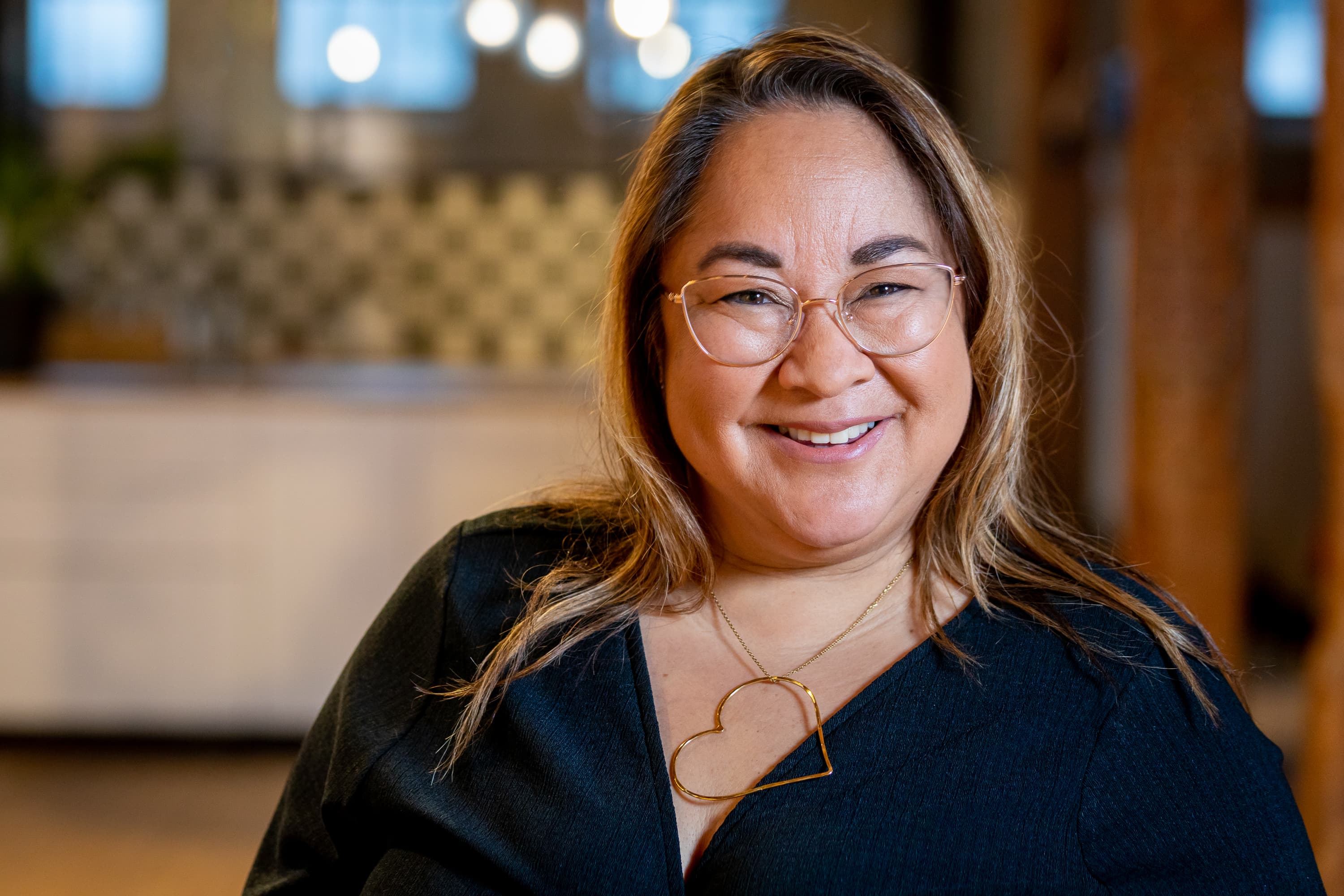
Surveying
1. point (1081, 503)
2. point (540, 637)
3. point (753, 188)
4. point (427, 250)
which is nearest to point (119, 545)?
point (427, 250)

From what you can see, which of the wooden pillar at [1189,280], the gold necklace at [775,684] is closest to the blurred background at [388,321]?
the wooden pillar at [1189,280]

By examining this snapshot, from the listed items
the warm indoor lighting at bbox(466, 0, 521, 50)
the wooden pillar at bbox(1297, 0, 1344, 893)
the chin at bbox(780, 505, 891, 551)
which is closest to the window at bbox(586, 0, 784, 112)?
the warm indoor lighting at bbox(466, 0, 521, 50)

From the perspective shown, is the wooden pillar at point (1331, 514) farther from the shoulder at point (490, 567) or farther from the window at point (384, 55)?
the window at point (384, 55)

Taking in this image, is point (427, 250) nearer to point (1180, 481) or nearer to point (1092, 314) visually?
point (1092, 314)

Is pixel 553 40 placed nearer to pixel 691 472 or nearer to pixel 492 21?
pixel 492 21

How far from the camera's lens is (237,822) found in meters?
3.15

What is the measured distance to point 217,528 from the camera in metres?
3.50

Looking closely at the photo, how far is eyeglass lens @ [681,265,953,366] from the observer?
1158 mm

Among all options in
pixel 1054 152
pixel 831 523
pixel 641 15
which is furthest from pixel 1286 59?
pixel 831 523

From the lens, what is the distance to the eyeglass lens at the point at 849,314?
116cm

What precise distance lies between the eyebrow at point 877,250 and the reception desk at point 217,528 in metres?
2.37

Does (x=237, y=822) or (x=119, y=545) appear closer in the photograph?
(x=237, y=822)

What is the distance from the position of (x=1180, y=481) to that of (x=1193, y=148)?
2.33ft

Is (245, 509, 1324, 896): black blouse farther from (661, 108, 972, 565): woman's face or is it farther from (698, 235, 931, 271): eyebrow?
(698, 235, 931, 271): eyebrow
